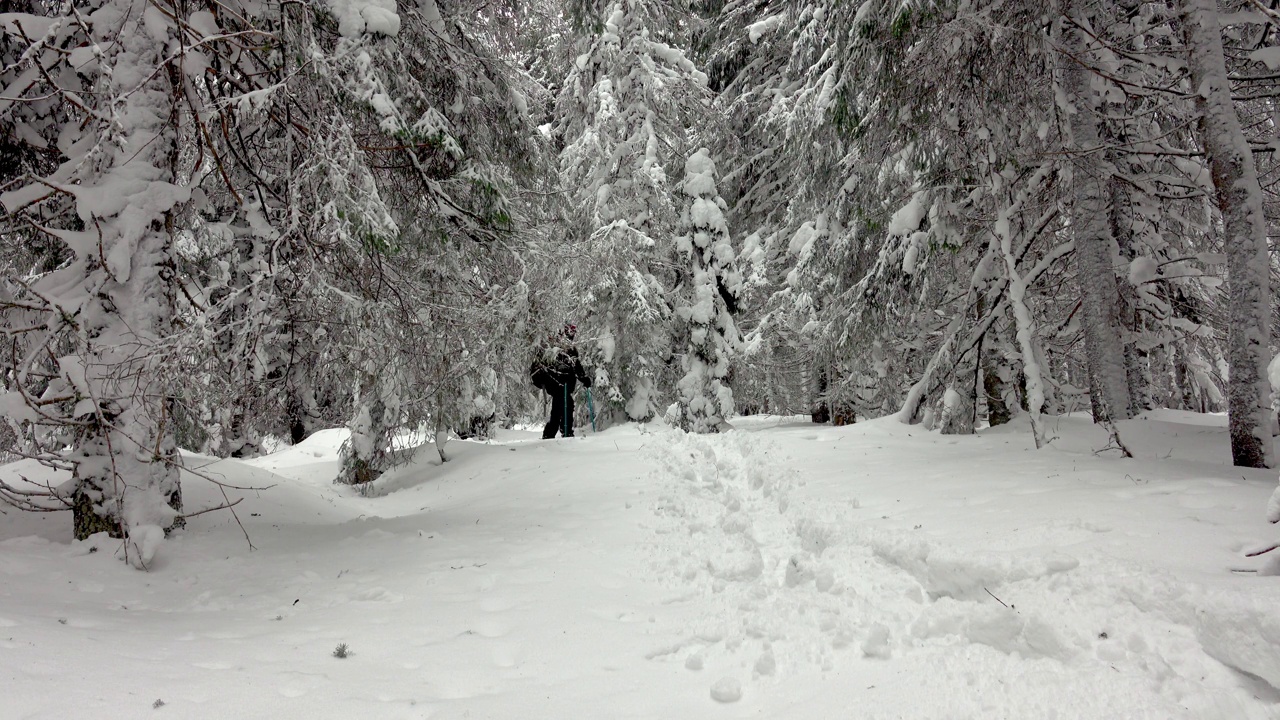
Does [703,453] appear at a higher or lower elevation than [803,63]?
lower

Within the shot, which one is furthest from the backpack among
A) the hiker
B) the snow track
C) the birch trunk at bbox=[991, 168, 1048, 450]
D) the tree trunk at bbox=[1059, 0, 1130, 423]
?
the tree trunk at bbox=[1059, 0, 1130, 423]

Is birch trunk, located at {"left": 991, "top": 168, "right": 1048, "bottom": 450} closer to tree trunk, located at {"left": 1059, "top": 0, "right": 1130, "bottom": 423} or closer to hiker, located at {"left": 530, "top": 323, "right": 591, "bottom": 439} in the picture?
tree trunk, located at {"left": 1059, "top": 0, "right": 1130, "bottom": 423}

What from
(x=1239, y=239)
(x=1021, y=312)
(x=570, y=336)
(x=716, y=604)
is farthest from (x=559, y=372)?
(x=1239, y=239)

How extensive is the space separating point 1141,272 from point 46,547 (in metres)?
9.52

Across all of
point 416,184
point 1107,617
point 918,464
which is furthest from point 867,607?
point 416,184

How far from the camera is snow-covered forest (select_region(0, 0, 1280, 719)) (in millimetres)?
3195

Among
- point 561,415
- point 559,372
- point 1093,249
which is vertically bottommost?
point 561,415

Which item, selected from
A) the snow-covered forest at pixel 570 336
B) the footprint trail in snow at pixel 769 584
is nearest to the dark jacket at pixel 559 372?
the snow-covered forest at pixel 570 336

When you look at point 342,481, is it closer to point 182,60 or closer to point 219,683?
point 182,60

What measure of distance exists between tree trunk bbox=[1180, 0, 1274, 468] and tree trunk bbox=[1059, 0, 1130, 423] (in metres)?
1.04

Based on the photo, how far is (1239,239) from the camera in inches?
209

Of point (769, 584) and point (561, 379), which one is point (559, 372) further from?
point (769, 584)

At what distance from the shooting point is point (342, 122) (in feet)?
14.3

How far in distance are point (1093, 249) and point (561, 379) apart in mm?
7422
